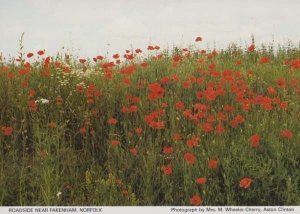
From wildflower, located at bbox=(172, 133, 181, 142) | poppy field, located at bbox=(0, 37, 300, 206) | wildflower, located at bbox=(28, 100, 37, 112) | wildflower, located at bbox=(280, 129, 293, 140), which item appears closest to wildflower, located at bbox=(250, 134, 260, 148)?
poppy field, located at bbox=(0, 37, 300, 206)

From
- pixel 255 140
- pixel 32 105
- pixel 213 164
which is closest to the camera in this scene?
pixel 213 164

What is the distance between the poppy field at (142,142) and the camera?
3080mm

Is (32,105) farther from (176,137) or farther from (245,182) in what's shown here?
(245,182)

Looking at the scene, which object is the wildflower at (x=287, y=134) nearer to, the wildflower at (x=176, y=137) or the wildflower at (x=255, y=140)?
the wildflower at (x=255, y=140)

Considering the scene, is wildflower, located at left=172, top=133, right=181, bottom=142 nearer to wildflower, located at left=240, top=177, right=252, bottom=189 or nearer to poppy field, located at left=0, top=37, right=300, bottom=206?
poppy field, located at left=0, top=37, right=300, bottom=206

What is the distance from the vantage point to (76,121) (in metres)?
4.04

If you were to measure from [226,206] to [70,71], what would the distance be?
7.39 feet

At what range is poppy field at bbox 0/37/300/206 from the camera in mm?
3080

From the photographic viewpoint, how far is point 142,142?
3.51 m

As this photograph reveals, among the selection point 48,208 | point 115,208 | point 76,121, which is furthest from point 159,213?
point 76,121

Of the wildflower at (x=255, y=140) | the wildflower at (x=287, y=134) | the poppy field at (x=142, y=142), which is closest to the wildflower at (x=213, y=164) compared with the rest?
the poppy field at (x=142, y=142)

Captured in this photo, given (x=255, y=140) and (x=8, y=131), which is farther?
(x=8, y=131)

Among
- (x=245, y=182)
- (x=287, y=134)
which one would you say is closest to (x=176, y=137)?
(x=245, y=182)

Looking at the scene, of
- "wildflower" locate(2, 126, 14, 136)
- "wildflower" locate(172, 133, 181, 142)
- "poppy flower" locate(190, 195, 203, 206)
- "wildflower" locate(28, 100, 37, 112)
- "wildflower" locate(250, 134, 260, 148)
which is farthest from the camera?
"wildflower" locate(28, 100, 37, 112)
